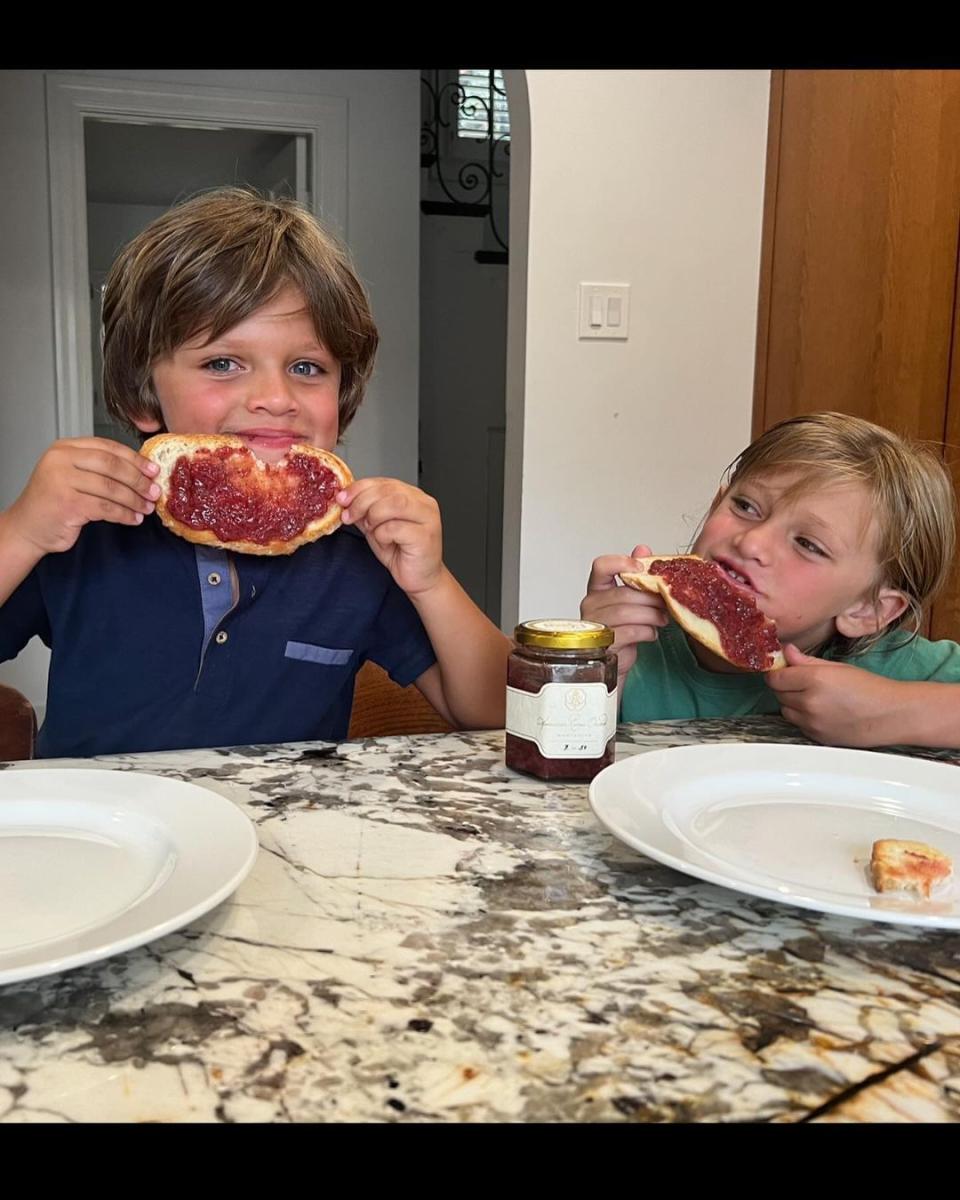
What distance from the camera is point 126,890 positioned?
28.9 inches

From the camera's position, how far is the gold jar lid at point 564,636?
3.28ft

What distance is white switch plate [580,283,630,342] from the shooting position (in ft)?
9.49

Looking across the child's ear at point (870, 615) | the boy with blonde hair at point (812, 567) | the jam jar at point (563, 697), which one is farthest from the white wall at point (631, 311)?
the jam jar at point (563, 697)

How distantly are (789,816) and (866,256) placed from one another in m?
2.15

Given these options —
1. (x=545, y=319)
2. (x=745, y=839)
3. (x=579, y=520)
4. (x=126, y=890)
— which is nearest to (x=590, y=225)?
(x=545, y=319)

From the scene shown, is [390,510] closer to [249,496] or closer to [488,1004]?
[249,496]

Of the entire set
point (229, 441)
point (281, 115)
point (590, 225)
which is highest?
point (281, 115)

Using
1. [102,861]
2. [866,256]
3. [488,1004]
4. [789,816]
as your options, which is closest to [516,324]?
[866,256]

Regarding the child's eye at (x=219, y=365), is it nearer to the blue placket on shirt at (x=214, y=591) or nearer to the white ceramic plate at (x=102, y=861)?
the blue placket on shirt at (x=214, y=591)

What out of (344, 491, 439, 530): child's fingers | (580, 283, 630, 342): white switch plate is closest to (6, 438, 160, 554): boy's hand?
(344, 491, 439, 530): child's fingers

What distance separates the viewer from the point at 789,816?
36.5 inches

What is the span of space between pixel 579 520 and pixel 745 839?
2.15 meters

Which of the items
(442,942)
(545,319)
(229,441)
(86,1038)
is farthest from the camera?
(545,319)
